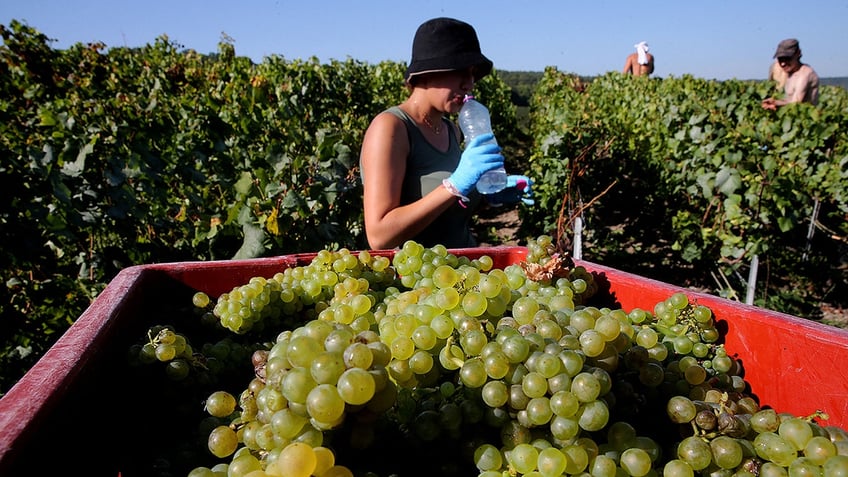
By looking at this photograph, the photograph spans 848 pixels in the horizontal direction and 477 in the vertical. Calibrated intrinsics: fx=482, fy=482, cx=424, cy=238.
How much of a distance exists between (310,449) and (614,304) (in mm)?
1246

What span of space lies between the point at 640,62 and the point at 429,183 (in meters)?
18.1

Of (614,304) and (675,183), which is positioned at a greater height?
(614,304)

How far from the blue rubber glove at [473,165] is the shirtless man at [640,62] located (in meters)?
17.0

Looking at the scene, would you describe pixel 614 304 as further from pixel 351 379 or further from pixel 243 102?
pixel 243 102

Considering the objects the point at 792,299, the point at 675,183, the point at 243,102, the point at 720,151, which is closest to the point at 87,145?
the point at 243,102

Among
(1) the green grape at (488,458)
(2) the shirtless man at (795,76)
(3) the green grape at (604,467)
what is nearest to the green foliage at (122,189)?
(1) the green grape at (488,458)

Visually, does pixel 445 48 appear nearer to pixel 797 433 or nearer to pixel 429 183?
pixel 429 183

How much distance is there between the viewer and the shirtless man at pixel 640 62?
1733 cm

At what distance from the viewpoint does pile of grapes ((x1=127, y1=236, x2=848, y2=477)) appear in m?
0.69

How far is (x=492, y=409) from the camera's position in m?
0.78

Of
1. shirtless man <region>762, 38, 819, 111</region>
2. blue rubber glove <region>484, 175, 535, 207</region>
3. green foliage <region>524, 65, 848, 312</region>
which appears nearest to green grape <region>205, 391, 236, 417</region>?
blue rubber glove <region>484, 175, 535, 207</region>

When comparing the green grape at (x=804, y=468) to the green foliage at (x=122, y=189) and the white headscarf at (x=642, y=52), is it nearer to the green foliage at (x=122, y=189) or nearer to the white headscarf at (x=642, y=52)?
the green foliage at (x=122, y=189)

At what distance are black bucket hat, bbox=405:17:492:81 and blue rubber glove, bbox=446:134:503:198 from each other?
0.42 m

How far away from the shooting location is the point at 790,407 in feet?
3.59
